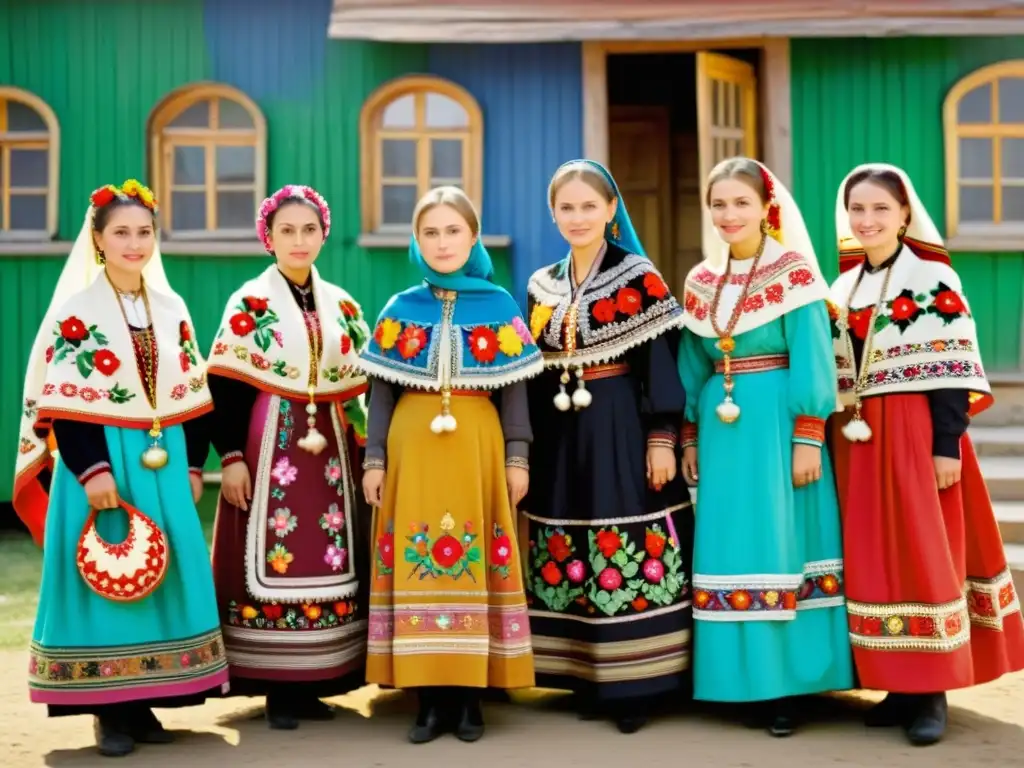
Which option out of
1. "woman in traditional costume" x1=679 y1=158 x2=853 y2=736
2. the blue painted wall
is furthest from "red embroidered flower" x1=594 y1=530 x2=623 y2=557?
the blue painted wall

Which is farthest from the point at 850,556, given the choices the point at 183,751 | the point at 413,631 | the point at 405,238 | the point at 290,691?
the point at 405,238

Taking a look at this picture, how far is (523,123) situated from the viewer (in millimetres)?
7742

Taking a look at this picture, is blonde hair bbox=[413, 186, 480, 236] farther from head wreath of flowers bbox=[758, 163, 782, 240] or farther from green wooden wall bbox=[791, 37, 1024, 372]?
green wooden wall bbox=[791, 37, 1024, 372]

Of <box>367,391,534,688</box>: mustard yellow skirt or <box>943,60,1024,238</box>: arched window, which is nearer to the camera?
<box>367,391,534,688</box>: mustard yellow skirt

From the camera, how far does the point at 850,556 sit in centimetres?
381

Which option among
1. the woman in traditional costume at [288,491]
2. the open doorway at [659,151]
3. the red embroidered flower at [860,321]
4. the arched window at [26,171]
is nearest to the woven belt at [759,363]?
the red embroidered flower at [860,321]

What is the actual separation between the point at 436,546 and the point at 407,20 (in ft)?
15.1

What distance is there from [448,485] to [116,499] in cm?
103

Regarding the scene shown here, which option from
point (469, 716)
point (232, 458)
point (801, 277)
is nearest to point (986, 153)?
point (801, 277)

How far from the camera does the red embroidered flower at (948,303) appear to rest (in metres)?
3.81

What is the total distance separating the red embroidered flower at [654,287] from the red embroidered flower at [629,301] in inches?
1.4

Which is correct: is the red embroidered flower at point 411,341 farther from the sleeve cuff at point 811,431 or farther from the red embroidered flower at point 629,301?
the sleeve cuff at point 811,431

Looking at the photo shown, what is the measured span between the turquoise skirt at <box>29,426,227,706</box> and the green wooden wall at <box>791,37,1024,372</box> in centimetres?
515

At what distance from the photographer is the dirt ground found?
3.59 meters
